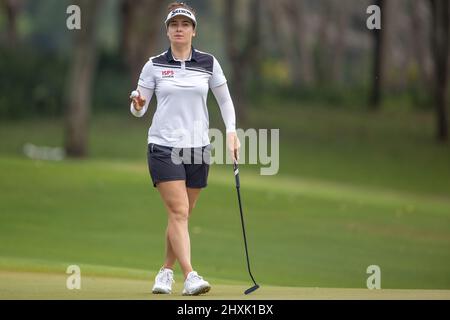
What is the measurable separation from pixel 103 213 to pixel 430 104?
32.0 m

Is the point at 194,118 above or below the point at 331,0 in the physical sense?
below

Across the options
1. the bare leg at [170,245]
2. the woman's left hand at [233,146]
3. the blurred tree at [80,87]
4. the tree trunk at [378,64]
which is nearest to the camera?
the woman's left hand at [233,146]

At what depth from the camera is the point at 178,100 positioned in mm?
10805

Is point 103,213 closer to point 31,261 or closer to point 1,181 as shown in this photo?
point 1,181

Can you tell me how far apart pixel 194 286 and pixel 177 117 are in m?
1.40

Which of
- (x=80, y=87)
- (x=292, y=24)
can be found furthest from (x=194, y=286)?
(x=292, y=24)

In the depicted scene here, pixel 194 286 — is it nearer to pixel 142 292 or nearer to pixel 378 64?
pixel 142 292

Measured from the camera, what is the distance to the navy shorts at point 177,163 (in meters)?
10.9

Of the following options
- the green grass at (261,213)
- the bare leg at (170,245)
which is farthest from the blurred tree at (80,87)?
the bare leg at (170,245)

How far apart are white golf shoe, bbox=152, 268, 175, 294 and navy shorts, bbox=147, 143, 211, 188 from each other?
2.49ft

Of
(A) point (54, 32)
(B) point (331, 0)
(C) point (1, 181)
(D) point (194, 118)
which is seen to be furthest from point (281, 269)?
(A) point (54, 32)

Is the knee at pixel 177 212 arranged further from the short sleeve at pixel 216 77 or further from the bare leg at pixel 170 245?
the short sleeve at pixel 216 77

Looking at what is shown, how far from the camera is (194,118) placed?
10859mm

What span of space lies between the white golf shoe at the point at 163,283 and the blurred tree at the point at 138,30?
34.3 m
